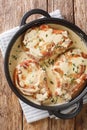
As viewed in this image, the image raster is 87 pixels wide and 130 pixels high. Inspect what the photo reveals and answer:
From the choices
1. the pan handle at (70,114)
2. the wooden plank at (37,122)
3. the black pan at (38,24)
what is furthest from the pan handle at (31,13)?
the pan handle at (70,114)

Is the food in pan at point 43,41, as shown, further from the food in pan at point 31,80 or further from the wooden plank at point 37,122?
the wooden plank at point 37,122

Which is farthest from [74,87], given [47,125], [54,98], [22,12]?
[22,12]

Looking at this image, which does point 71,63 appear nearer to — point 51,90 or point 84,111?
point 51,90

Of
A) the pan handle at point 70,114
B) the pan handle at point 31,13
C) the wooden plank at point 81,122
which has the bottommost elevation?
the wooden plank at point 81,122

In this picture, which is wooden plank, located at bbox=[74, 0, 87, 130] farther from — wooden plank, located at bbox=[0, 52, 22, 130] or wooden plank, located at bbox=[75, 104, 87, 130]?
wooden plank, located at bbox=[0, 52, 22, 130]

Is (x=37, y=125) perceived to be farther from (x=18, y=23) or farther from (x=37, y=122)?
(x=18, y=23)

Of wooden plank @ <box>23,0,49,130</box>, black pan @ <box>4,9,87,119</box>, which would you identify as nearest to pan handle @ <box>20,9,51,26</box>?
black pan @ <box>4,9,87,119</box>

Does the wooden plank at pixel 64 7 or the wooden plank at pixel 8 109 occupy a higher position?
the wooden plank at pixel 64 7

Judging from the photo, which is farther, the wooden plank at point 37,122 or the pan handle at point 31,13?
the wooden plank at point 37,122
